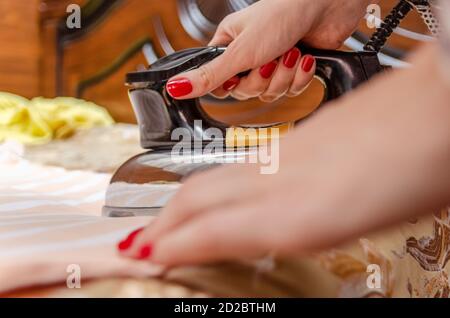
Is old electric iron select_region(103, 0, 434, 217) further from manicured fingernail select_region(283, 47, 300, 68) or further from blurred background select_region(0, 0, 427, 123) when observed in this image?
blurred background select_region(0, 0, 427, 123)

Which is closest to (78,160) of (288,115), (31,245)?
(288,115)

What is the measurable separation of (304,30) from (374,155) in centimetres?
72

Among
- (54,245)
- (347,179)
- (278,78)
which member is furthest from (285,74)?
(347,179)

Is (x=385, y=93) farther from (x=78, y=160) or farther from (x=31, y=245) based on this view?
(x=78, y=160)

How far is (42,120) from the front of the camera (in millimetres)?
2150

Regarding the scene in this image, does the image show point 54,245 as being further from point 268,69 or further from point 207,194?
point 268,69

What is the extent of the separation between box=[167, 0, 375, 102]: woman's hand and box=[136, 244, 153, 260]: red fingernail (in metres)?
0.47

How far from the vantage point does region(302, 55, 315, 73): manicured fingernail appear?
38.1 inches

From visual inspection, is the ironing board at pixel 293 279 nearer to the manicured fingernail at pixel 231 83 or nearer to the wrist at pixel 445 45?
the wrist at pixel 445 45

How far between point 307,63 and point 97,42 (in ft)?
7.03

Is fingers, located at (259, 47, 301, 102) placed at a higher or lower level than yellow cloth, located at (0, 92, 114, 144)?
lower

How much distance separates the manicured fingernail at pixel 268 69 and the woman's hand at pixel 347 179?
0.64 metres

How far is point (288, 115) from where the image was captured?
216 centimetres

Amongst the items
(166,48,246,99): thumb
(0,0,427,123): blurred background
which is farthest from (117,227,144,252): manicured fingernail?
(0,0,427,123): blurred background
